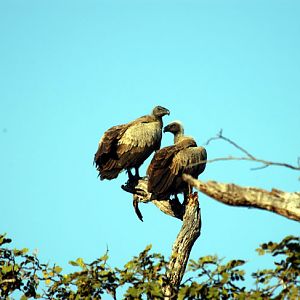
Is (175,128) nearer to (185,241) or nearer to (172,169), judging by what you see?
(172,169)

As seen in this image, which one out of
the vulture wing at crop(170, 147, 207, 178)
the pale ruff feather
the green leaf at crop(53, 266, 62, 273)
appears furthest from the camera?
the pale ruff feather

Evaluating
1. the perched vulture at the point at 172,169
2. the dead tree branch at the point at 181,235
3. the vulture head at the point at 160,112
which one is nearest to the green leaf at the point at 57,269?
the dead tree branch at the point at 181,235

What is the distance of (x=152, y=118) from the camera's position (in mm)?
13469

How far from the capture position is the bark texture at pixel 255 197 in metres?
4.80

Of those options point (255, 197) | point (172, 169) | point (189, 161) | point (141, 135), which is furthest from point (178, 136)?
point (255, 197)

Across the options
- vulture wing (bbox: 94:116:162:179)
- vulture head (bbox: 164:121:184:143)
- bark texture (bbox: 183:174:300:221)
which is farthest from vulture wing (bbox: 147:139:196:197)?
bark texture (bbox: 183:174:300:221)

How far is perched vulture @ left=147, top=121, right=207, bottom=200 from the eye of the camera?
10469 mm

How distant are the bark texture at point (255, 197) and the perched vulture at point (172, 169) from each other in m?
5.37

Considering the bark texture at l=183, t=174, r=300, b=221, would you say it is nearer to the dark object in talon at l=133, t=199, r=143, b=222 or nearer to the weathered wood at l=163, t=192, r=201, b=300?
the weathered wood at l=163, t=192, r=201, b=300

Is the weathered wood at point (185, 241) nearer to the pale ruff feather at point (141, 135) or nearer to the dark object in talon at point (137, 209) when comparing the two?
the dark object in talon at point (137, 209)

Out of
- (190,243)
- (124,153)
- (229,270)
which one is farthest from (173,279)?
(124,153)

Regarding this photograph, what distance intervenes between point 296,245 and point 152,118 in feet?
27.0

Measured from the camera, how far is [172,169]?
1066cm

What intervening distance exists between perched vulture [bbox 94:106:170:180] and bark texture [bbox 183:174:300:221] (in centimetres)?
767
